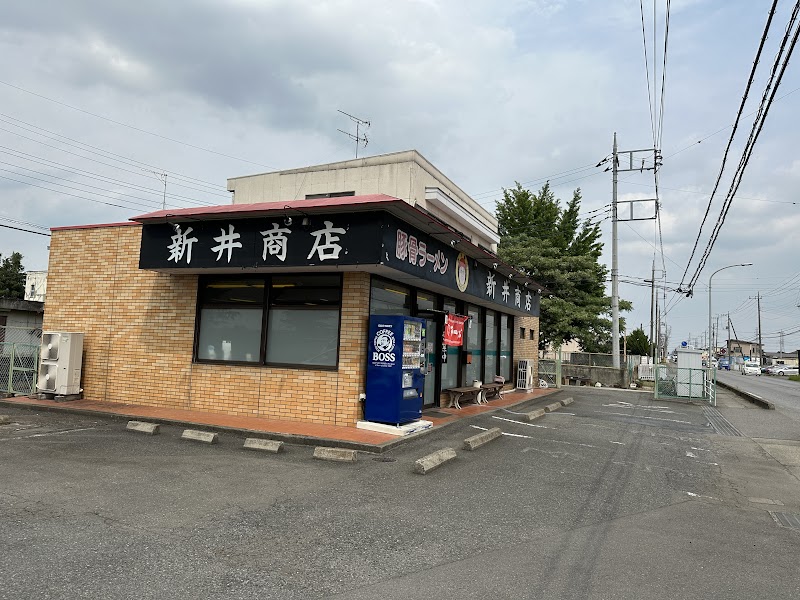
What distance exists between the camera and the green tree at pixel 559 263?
32.1m

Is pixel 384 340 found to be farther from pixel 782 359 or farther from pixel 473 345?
pixel 782 359

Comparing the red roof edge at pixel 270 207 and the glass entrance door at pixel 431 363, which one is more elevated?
the red roof edge at pixel 270 207

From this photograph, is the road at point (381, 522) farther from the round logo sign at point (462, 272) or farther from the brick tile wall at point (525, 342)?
the brick tile wall at point (525, 342)

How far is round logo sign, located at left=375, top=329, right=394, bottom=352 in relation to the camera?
31.8 feet

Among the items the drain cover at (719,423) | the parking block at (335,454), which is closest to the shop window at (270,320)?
the parking block at (335,454)

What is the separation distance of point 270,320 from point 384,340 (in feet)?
8.71

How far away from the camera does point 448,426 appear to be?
11.1 m

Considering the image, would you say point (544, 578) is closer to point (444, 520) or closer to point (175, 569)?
point (444, 520)

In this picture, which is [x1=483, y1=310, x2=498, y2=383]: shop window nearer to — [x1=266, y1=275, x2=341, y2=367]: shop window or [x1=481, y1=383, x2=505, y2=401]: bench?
[x1=481, y1=383, x2=505, y2=401]: bench

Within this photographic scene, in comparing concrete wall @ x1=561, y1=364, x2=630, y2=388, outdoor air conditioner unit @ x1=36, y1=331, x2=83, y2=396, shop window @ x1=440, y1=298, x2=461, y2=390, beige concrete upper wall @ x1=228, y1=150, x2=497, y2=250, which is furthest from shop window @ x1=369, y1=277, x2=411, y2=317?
concrete wall @ x1=561, y1=364, x2=630, y2=388

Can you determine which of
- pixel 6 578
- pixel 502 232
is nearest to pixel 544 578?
pixel 6 578

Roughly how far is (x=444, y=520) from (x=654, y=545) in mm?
2011

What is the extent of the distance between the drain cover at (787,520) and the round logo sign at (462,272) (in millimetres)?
7342

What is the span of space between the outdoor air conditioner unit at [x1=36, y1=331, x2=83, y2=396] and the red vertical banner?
8450 mm
